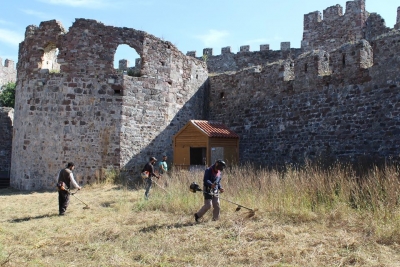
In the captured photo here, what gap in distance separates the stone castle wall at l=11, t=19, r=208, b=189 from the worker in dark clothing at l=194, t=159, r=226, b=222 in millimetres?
7257

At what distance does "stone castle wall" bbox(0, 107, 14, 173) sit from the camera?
789 inches

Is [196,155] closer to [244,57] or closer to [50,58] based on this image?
[50,58]

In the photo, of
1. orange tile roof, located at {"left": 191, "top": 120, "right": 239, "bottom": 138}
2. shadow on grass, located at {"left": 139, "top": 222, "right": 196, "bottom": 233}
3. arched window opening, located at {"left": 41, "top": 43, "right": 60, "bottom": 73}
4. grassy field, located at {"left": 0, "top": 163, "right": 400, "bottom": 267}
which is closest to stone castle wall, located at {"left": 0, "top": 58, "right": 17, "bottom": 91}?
arched window opening, located at {"left": 41, "top": 43, "right": 60, "bottom": 73}

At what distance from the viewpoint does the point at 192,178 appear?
1160cm

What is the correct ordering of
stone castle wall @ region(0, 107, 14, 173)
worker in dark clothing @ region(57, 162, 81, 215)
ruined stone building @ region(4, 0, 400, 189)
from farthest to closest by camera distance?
stone castle wall @ region(0, 107, 14, 173) < ruined stone building @ region(4, 0, 400, 189) < worker in dark clothing @ region(57, 162, 81, 215)

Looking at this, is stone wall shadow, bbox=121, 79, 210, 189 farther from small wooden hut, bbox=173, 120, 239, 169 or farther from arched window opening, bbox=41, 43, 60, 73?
arched window opening, bbox=41, 43, 60, 73

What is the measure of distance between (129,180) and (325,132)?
7.13m

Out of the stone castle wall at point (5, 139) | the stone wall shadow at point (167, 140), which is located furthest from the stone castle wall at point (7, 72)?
the stone wall shadow at point (167, 140)

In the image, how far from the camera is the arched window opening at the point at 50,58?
15.3 metres

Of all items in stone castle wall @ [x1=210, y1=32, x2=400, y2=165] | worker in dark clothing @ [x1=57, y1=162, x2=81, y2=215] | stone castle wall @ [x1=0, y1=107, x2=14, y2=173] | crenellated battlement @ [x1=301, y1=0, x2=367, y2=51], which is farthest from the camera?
stone castle wall @ [x1=0, y1=107, x2=14, y2=173]

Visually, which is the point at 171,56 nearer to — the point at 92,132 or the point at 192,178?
the point at 92,132

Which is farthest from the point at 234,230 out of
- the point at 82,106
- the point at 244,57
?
the point at 244,57

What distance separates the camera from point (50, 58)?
52.0 feet

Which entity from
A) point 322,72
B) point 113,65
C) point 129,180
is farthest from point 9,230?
point 322,72
